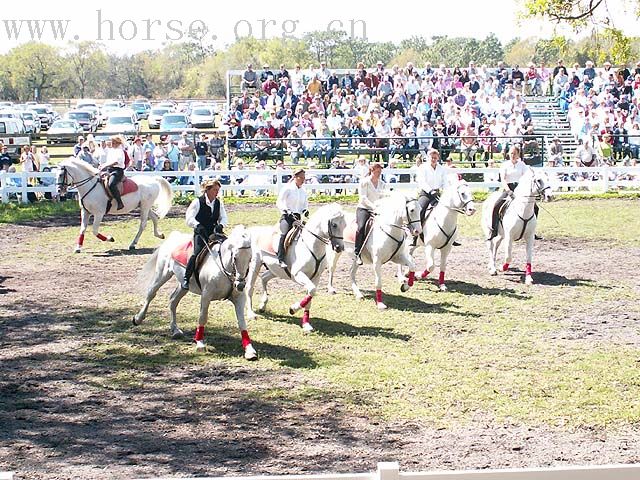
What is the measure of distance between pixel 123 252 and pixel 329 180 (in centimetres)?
1056

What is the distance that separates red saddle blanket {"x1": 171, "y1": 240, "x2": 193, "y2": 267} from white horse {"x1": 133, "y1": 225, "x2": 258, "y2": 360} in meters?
0.01

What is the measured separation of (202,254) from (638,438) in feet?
18.0

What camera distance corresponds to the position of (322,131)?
31.8 metres

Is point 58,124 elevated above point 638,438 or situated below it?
above

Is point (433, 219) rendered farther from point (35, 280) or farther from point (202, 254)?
point (35, 280)

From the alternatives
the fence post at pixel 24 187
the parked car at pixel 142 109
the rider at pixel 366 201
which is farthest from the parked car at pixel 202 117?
the rider at pixel 366 201

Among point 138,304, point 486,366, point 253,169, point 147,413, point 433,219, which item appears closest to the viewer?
point 147,413

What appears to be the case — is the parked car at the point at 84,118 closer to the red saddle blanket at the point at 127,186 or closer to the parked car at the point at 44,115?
the parked car at the point at 44,115

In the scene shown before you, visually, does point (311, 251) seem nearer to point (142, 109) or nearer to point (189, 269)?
point (189, 269)

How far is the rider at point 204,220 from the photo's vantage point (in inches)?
458

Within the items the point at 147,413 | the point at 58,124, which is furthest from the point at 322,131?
the point at 147,413

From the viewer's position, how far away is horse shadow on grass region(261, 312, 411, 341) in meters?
12.4

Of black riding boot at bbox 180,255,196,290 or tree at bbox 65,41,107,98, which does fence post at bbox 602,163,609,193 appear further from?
tree at bbox 65,41,107,98

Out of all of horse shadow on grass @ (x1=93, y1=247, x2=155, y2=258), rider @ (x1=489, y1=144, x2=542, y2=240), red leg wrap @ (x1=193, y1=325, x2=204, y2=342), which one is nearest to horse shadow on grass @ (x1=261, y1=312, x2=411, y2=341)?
red leg wrap @ (x1=193, y1=325, x2=204, y2=342)
